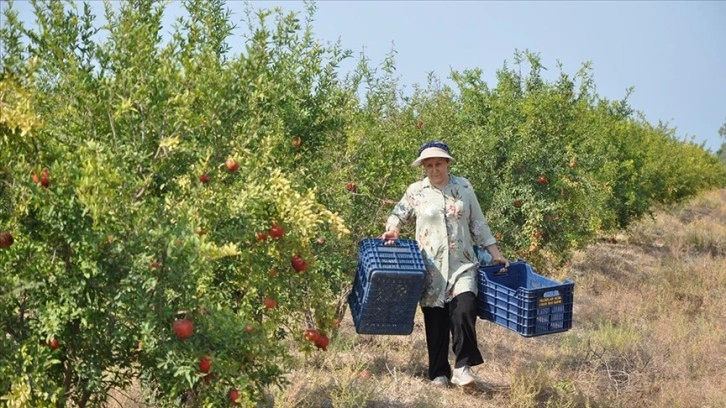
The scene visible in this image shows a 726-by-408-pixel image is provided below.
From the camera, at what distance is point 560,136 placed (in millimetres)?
9617

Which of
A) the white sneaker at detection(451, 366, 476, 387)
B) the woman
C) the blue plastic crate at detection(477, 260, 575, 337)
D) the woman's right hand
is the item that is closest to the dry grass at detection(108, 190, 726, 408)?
the white sneaker at detection(451, 366, 476, 387)

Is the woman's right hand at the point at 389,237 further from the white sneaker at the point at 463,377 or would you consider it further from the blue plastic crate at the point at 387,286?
→ the white sneaker at the point at 463,377

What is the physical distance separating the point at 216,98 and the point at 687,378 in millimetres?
4693

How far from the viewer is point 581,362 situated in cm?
687

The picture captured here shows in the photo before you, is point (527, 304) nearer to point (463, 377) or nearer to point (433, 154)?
point (463, 377)

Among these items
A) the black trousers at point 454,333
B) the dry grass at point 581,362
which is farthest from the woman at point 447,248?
the dry grass at point 581,362

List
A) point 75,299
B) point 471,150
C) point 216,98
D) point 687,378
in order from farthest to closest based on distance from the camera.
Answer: point 471,150 → point 687,378 → point 216,98 → point 75,299

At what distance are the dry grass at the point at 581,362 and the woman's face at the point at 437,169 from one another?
1351mm

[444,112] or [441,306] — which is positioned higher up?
[444,112]

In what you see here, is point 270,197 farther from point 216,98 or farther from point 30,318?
point 30,318

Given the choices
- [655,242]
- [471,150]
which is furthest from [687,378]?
[655,242]

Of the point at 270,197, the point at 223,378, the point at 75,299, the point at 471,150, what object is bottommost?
the point at 223,378

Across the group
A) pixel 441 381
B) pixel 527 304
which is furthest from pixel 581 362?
pixel 527 304

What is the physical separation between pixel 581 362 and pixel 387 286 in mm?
2573
